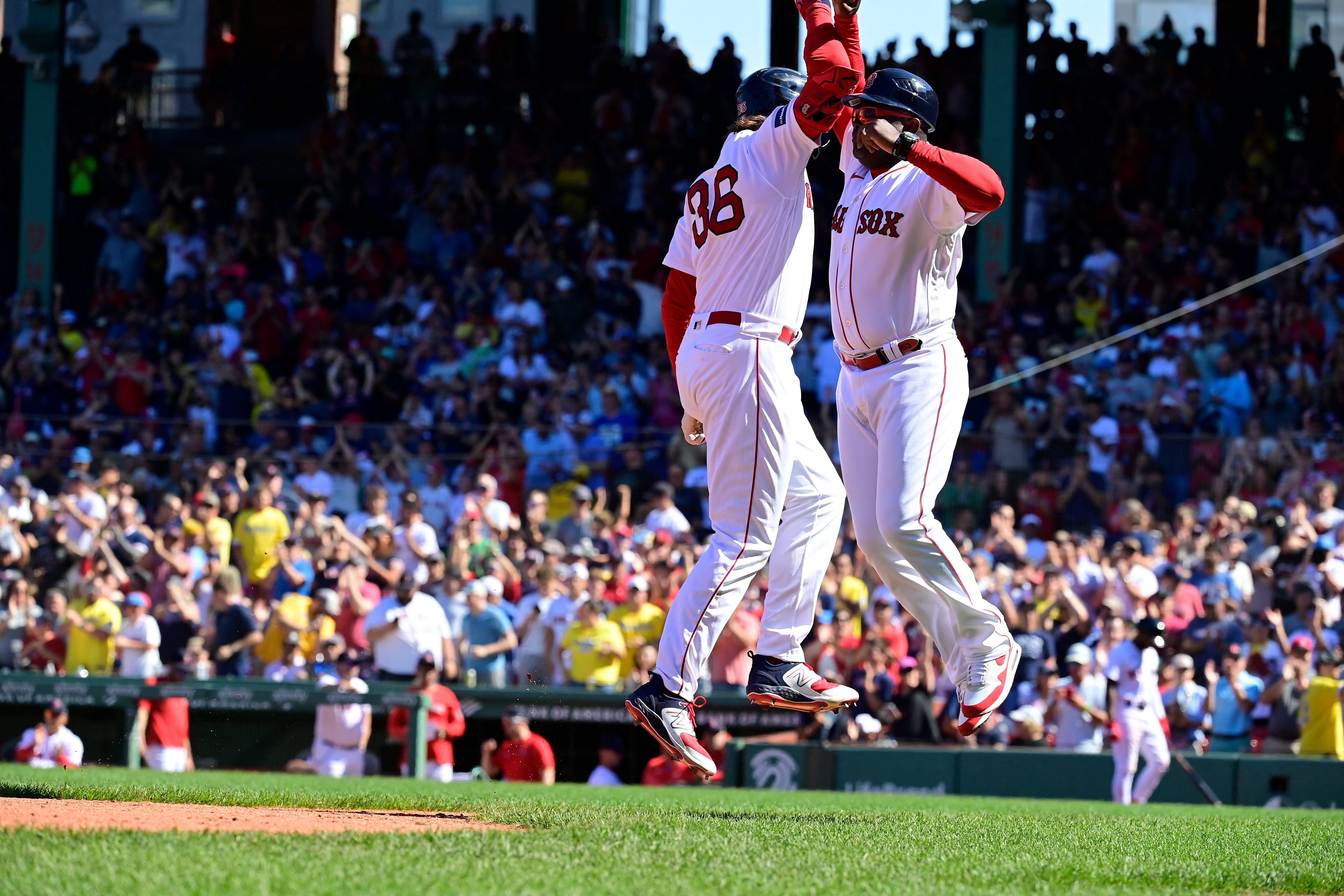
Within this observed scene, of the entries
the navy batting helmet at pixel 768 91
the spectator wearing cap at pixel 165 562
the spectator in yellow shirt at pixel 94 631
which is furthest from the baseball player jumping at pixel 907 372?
the spectator wearing cap at pixel 165 562

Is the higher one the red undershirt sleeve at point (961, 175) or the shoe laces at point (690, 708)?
the red undershirt sleeve at point (961, 175)

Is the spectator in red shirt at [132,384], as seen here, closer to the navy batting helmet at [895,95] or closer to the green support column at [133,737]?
the green support column at [133,737]

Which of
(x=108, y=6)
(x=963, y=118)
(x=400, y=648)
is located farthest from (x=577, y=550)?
(x=108, y=6)

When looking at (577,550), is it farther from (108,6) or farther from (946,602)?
(108,6)

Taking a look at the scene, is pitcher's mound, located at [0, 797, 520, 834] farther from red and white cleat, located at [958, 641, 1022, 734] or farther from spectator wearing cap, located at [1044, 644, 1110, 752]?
spectator wearing cap, located at [1044, 644, 1110, 752]

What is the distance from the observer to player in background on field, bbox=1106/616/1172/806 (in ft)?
35.2

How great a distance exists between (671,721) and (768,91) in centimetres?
227

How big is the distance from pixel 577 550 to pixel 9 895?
10.7 metres

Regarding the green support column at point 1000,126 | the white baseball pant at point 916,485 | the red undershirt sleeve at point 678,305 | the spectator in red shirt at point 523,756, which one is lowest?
the spectator in red shirt at point 523,756

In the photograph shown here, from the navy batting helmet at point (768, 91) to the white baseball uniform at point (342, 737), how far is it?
693 centimetres

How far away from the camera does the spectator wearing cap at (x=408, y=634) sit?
1244cm

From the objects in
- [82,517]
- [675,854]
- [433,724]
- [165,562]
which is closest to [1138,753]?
[433,724]

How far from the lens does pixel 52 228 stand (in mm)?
21938

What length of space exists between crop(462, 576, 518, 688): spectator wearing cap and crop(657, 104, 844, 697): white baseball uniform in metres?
7.12
